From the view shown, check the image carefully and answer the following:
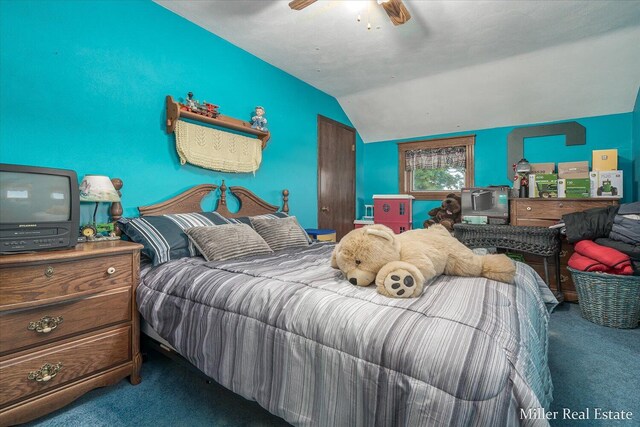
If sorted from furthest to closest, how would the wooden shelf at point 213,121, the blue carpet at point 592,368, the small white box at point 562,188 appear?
1. the small white box at point 562,188
2. the wooden shelf at point 213,121
3. the blue carpet at point 592,368

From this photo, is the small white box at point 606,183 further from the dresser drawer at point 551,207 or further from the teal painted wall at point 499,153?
the teal painted wall at point 499,153

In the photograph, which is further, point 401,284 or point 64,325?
point 64,325

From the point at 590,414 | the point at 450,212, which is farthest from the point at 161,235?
the point at 450,212

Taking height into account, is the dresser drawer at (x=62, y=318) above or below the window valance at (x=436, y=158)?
below

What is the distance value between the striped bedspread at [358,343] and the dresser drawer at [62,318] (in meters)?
0.16

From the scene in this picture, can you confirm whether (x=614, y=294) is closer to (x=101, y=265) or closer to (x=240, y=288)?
(x=240, y=288)

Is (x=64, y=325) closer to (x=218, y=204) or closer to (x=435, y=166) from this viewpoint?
(x=218, y=204)

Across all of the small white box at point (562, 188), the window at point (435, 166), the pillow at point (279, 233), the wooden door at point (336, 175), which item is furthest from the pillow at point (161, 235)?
the small white box at point (562, 188)

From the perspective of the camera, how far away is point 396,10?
6.24 feet

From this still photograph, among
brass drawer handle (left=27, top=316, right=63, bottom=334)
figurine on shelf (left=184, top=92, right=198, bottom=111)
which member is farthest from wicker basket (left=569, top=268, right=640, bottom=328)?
brass drawer handle (left=27, top=316, right=63, bottom=334)

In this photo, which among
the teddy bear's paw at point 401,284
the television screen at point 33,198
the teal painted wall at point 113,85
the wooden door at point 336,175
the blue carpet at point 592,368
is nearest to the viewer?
the teddy bear's paw at point 401,284

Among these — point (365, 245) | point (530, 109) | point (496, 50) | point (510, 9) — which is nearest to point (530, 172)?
point (530, 109)

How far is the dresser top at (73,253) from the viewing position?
1260mm

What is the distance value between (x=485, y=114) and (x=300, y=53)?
2.43 m
